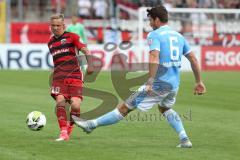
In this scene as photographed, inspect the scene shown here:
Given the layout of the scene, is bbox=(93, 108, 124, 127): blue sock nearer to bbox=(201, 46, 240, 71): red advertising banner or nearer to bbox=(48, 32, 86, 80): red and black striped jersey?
bbox=(48, 32, 86, 80): red and black striped jersey

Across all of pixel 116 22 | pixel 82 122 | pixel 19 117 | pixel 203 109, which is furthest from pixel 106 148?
pixel 116 22

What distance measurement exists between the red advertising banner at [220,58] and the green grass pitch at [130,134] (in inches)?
444

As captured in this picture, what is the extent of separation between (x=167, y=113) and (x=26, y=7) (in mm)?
25224

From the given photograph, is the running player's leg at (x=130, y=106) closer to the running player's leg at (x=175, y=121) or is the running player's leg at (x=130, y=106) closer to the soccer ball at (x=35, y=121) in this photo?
the running player's leg at (x=175, y=121)

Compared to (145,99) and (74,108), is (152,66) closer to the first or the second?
(145,99)

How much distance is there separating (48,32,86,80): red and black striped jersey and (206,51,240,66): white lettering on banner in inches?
796

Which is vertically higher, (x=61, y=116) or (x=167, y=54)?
(x=167, y=54)

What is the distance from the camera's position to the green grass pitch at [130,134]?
10.3m

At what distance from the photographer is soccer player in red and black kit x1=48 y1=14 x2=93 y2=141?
11.8m

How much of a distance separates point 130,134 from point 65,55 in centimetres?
181

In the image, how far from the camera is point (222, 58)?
31.6 m

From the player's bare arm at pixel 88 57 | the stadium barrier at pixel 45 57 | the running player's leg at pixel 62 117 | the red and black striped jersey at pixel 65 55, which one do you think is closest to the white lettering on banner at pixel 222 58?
the stadium barrier at pixel 45 57

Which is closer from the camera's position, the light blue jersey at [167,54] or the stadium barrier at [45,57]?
the light blue jersey at [167,54]

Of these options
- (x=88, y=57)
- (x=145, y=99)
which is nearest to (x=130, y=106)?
(x=145, y=99)
